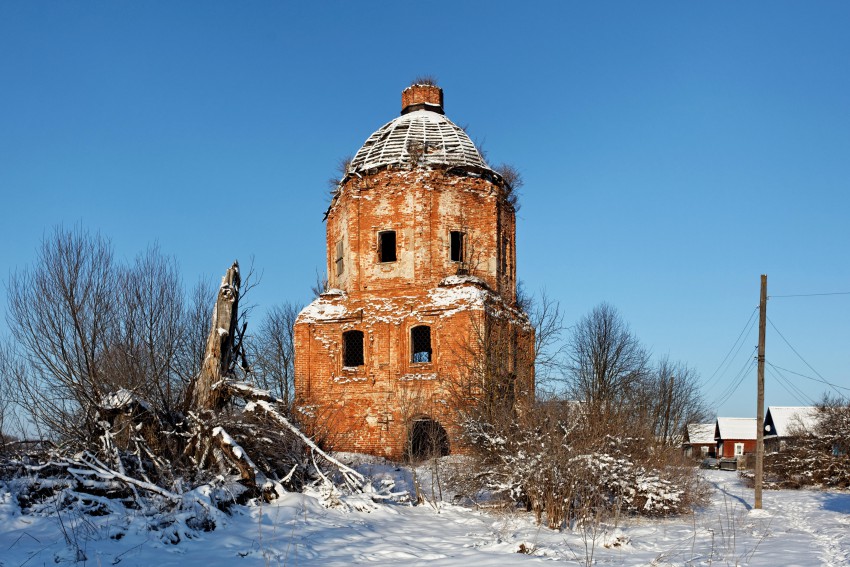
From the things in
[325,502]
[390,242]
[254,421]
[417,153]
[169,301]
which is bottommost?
[325,502]

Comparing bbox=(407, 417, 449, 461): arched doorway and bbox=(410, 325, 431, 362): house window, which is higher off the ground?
bbox=(410, 325, 431, 362): house window

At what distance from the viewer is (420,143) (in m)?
20.7

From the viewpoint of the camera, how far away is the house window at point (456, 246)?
20078 millimetres

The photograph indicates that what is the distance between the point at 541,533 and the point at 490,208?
12.2m

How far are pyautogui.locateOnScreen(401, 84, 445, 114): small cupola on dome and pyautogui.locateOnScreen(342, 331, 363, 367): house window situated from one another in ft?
26.7

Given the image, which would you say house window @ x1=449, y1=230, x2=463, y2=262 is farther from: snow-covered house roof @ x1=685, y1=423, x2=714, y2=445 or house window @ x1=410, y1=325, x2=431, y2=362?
snow-covered house roof @ x1=685, y1=423, x2=714, y2=445

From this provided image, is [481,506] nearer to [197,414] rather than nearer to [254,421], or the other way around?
[254,421]

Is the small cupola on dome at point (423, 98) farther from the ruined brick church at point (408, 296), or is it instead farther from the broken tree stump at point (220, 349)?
the broken tree stump at point (220, 349)

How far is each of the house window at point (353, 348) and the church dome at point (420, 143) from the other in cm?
493

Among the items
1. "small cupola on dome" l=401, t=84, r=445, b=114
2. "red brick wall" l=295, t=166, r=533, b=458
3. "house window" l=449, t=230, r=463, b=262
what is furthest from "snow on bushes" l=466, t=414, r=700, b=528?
"small cupola on dome" l=401, t=84, r=445, b=114

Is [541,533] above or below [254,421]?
below

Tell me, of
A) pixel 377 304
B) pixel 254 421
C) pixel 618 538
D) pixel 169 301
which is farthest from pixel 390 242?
pixel 618 538

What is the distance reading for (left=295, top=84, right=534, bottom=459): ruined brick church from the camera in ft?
60.9

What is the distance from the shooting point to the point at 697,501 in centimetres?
1382
